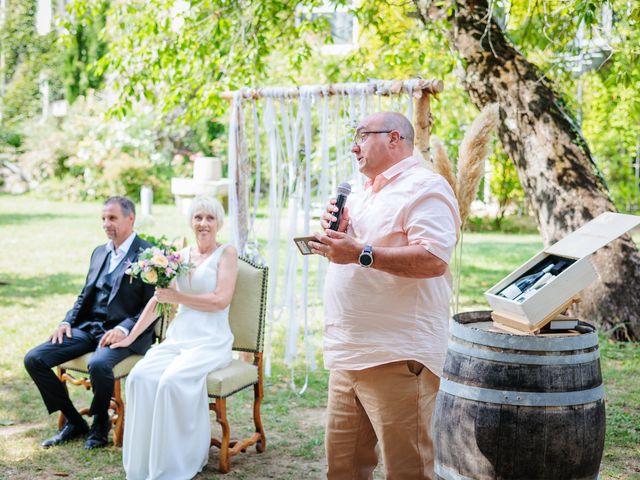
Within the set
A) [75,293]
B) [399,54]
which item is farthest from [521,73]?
[75,293]

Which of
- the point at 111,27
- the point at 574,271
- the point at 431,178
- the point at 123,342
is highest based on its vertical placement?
the point at 111,27

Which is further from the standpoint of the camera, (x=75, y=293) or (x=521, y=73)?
(x=75, y=293)

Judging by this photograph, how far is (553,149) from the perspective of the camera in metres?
7.34

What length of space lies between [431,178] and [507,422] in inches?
36.4

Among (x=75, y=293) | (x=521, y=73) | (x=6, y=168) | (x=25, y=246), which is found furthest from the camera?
(x=6, y=168)

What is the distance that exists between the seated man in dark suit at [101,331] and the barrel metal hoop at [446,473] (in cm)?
225

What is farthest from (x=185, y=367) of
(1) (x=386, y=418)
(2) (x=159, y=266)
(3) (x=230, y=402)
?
(1) (x=386, y=418)

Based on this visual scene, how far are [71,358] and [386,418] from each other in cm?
252

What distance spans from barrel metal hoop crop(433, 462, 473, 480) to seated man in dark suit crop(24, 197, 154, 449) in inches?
88.6

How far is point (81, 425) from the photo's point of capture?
4.86m

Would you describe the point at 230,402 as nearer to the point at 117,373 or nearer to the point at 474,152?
the point at 117,373

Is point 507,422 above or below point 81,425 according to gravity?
above

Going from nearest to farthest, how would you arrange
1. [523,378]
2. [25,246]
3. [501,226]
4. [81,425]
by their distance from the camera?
1. [523,378]
2. [81,425]
3. [25,246]
4. [501,226]

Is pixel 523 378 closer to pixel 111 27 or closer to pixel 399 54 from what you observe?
pixel 399 54
